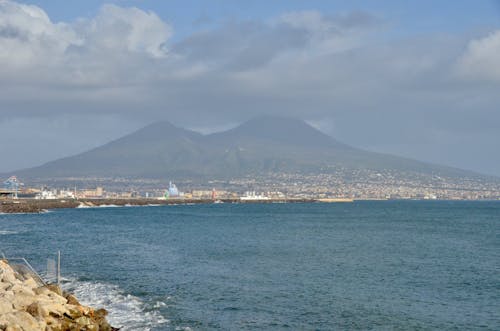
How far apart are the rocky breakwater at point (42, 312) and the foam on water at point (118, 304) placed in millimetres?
769

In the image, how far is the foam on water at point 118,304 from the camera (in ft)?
64.6

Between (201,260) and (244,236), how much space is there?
17.8 m

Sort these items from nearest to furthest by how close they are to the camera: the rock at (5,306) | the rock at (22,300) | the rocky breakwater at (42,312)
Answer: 1. the rocky breakwater at (42,312)
2. the rock at (5,306)
3. the rock at (22,300)

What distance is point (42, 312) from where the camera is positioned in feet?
56.0

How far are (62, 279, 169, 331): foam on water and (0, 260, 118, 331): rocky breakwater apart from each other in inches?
30.3

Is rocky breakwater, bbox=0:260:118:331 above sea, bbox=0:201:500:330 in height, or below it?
above

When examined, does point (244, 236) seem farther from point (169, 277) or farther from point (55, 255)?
point (169, 277)

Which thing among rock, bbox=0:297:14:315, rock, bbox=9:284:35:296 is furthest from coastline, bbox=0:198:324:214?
rock, bbox=0:297:14:315

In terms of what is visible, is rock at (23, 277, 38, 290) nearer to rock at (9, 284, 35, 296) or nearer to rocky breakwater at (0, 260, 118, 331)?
rocky breakwater at (0, 260, 118, 331)

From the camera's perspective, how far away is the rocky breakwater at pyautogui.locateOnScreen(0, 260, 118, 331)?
16.0 m

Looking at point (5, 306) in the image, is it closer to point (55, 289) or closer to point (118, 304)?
point (55, 289)

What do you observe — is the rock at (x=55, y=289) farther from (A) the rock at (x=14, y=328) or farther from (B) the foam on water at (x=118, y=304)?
(A) the rock at (x=14, y=328)

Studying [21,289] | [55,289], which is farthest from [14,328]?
[55,289]

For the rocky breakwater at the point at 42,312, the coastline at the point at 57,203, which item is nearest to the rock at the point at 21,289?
the rocky breakwater at the point at 42,312
